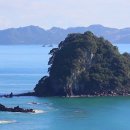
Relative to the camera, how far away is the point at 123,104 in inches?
3241

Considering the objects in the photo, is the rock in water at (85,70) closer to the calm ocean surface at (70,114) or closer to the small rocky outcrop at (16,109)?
the calm ocean surface at (70,114)

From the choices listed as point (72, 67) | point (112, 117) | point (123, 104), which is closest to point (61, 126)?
point (112, 117)

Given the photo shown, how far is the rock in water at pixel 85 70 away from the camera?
304ft

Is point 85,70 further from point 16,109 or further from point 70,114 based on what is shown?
point 16,109

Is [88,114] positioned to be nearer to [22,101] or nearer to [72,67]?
[22,101]

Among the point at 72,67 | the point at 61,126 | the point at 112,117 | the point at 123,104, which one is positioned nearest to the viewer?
the point at 61,126

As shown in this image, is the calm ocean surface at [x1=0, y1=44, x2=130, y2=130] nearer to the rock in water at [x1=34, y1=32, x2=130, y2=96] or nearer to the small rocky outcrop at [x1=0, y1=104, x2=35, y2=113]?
the small rocky outcrop at [x1=0, y1=104, x2=35, y2=113]

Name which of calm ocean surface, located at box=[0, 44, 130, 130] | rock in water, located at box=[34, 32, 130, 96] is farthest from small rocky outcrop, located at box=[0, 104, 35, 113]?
rock in water, located at box=[34, 32, 130, 96]

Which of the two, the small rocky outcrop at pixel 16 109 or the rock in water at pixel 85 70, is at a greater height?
the rock in water at pixel 85 70

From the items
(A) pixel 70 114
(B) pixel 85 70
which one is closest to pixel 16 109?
(A) pixel 70 114

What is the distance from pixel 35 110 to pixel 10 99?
1288cm

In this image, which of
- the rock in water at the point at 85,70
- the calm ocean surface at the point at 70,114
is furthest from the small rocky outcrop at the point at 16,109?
the rock in water at the point at 85,70

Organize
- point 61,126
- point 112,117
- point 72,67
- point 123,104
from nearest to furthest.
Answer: point 61,126 → point 112,117 → point 123,104 → point 72,67

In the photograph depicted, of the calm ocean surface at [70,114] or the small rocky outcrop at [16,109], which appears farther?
the small rocky outcrop at [16,109]
